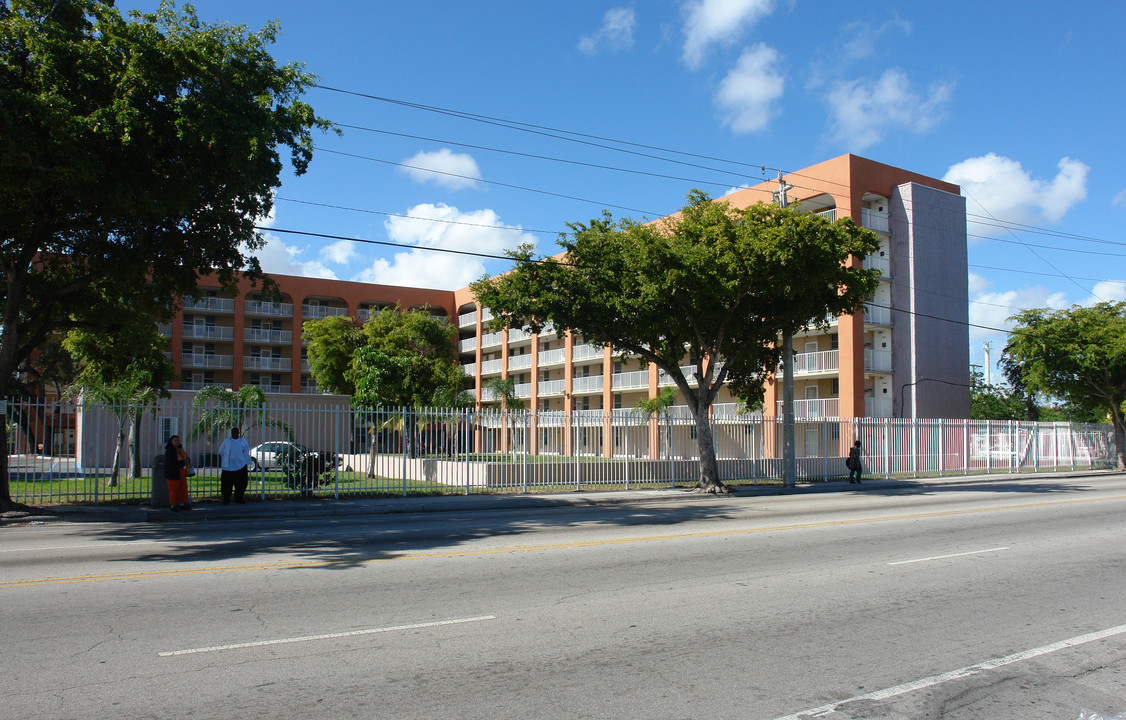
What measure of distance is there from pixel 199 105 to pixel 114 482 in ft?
35.6

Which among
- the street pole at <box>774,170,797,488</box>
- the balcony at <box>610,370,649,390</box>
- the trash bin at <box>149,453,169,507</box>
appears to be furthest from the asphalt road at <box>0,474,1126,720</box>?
the balcony at <box>610,370,649,390</box>

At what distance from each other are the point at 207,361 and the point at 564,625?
188 ft

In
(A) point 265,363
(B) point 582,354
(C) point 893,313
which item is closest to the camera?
(C) point 893,313

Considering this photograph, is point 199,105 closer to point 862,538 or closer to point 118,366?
point 118,366

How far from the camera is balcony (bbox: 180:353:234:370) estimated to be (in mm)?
56781

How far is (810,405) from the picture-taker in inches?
1532

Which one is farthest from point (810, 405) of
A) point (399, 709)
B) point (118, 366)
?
point (399, 709)

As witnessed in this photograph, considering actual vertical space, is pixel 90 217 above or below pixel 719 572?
above

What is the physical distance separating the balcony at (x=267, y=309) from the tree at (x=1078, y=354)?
1932 inches

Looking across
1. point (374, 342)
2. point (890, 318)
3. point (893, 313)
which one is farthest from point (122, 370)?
point (893, 313)

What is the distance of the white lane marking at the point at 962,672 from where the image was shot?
15.0 feet

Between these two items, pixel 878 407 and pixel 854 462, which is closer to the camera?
pixel 854 462

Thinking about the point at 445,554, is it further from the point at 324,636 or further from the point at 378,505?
the point at 378,505

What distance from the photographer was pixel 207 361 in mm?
57250
